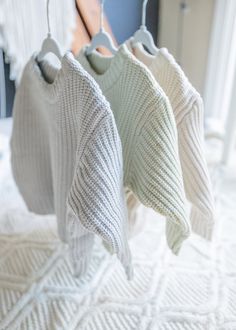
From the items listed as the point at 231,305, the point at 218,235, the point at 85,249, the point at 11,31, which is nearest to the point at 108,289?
the point at 85,249

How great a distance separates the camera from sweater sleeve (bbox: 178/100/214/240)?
2.05ft

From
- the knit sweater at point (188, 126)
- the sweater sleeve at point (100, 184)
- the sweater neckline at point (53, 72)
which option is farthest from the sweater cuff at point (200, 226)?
the sweater neckline at point (53, 72)

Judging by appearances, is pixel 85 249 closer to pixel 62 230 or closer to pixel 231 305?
pixel 62 230

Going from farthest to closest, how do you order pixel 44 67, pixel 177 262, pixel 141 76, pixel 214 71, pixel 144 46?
pixel 214 71, pixel 177 262, pixel 144 46, pixel 44 67, pixel 141 76

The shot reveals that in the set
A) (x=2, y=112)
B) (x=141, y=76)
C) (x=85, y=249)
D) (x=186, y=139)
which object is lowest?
(x=85, y=249)

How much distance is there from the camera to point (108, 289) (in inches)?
33.5

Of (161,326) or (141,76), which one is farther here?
(161,326)

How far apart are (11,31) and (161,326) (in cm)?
87

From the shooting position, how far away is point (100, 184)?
534 mm

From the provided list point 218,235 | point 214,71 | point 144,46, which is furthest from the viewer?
point 214,71

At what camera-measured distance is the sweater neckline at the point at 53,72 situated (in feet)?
1.87

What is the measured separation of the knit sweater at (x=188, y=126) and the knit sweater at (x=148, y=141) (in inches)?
3.1

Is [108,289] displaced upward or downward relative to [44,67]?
downward

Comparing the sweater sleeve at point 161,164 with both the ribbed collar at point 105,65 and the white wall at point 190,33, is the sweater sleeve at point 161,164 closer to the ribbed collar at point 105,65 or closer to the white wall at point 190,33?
the ribbed collar at point 105,65
